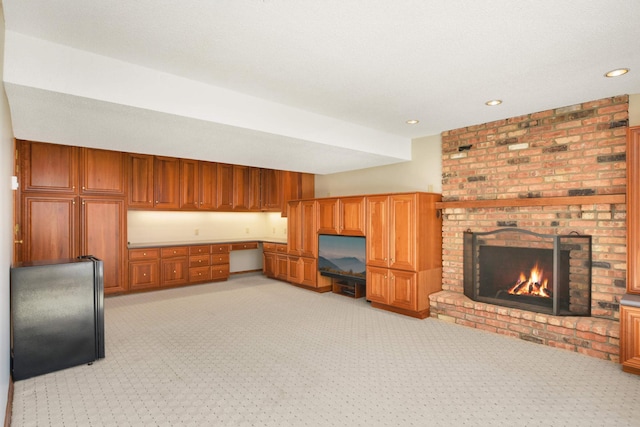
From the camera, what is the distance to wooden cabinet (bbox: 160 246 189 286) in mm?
6152

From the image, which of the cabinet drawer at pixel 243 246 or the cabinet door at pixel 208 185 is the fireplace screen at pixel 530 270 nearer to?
the cabinet drawer at pixel 243 246

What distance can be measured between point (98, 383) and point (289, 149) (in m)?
3.04

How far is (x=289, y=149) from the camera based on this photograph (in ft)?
14.2

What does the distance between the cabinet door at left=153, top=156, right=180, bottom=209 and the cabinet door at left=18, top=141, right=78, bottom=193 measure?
3.98ft

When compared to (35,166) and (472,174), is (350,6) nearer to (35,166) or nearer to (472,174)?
(472,174)

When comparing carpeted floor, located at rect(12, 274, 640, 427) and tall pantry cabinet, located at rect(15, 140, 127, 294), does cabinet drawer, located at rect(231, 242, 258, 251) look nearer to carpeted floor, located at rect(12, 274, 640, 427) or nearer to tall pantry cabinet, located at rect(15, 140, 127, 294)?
tall pantry cabinet, located at rect(15, 140, 127, 294)

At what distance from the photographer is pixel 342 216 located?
5.56 meters

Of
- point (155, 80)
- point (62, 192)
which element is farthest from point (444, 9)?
point (62, 192)

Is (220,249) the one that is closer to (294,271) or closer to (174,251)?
(174,251)

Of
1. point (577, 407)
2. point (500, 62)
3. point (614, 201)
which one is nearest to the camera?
point (577, 407)

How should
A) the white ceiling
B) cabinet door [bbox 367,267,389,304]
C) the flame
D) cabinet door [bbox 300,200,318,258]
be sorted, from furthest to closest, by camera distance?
cabinet door [bbox 300,200,318,258]
cabinet door [bbox 367,267,389,304]
the flame
the white ceiling

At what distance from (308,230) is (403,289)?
2235 mm

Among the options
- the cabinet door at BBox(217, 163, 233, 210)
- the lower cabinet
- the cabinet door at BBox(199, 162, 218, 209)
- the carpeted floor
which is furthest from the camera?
the cabinet door at BBox(217, 163, 233, 210)

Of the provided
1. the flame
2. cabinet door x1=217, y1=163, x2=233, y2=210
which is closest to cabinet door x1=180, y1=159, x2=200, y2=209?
cabinet door x1=217, y1=163, x2=233, y2=210
